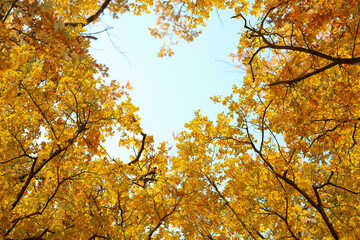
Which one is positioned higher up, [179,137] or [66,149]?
[179,137]

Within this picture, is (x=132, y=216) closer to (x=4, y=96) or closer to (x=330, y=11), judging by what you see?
(x=4, y=96)

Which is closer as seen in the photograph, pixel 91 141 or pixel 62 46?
pixel 62 46

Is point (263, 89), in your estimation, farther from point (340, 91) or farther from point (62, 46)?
point (62, 46)

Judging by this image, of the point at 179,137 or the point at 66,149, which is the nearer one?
the point at 66,149

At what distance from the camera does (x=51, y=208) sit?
5.22 m

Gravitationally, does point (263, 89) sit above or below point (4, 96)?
above

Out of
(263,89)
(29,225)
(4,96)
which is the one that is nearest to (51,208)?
(29,225)

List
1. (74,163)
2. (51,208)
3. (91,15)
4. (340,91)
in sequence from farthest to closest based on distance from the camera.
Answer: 1. (91,15)
2. (51,208)
3. (74,163)
4. (340,91)

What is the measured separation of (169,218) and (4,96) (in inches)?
148

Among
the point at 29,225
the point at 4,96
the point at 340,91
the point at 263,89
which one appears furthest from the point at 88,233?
the point at 340,91

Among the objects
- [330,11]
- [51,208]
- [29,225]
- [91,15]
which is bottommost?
[29,225]

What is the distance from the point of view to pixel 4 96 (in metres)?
4.64

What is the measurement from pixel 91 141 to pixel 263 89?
11.0ft

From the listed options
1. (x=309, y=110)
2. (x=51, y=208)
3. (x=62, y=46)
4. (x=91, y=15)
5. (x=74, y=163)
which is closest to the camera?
(x=62, y=46)
